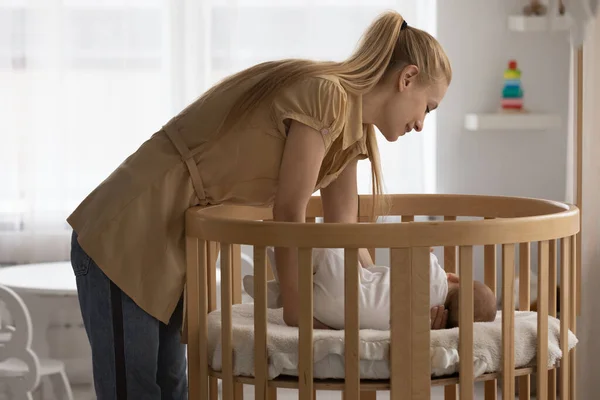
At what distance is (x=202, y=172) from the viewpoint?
157 centimetres

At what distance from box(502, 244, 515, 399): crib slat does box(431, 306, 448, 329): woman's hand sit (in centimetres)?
14

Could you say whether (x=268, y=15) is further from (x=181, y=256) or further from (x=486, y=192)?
(x=181, y=256)

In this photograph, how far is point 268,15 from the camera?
10.2ft

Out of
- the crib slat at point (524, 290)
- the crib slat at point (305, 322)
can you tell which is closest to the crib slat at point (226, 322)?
the crib slat at point (305, 322)

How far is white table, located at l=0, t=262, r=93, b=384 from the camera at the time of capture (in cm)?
240

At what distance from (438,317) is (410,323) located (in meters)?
0.19

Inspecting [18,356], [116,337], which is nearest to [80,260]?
[116,337]

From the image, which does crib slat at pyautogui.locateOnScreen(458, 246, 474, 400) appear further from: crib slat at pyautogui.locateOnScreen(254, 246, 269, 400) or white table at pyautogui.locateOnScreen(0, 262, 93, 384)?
white table at pyautogui.locateOnScreen(0, 262, 93, 384)

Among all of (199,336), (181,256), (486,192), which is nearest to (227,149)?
(181,256)

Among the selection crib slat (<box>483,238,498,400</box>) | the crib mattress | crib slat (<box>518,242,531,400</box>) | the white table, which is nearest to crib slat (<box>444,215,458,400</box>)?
crib slat (<box>483,238,498,400</box>)

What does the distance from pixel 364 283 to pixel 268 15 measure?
1751mm

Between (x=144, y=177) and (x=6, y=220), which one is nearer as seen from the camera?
(x=144, y=177)

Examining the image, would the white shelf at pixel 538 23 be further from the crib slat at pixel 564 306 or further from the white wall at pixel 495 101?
the crib slat at pixel 564 306

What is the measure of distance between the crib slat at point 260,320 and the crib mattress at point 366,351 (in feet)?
0.07
